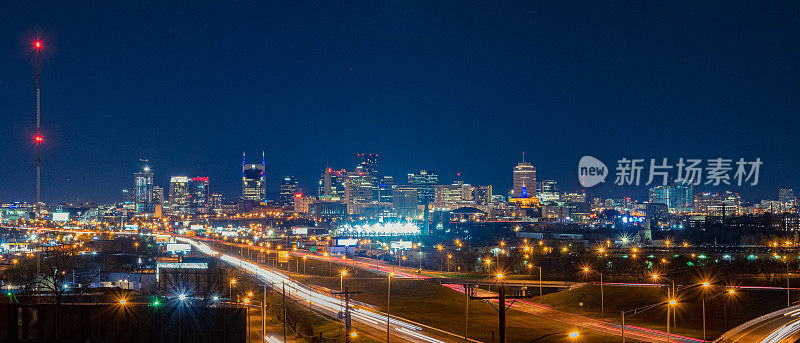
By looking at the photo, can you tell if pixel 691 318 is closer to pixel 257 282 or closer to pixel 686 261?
pixel 686 261

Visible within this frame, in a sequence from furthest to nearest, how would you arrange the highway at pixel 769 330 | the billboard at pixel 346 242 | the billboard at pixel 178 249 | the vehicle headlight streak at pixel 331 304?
the billboard at pixel 346 242 → the billboard at pixel 178 249 → the vehicle headlight streak at pixel 331 304 → the highway at pixel 769 330

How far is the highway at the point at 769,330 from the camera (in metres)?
32.4

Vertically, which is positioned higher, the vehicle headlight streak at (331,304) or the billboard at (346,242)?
the vehicle headlight streak at (331,304)

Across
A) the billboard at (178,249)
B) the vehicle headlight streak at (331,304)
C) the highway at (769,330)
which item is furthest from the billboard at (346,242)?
the highway at (769,330)

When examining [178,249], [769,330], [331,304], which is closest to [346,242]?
[178,249]

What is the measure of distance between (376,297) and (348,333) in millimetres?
19239

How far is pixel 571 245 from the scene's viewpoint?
102 m

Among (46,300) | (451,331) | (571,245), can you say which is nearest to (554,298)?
(451,331)

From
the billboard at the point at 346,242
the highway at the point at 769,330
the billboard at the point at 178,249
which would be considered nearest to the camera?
the highway at the point at 769,330

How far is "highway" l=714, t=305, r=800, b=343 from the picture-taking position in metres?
32.4

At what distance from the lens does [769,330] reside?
3453 cm

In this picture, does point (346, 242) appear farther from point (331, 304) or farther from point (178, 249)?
point (331, 304)

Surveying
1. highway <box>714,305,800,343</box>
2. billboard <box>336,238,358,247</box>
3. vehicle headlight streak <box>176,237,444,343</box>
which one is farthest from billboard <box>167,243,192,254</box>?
highway <box>714,305,800,343</box>

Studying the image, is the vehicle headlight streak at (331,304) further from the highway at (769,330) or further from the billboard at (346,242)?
the billboard at (346,242)
